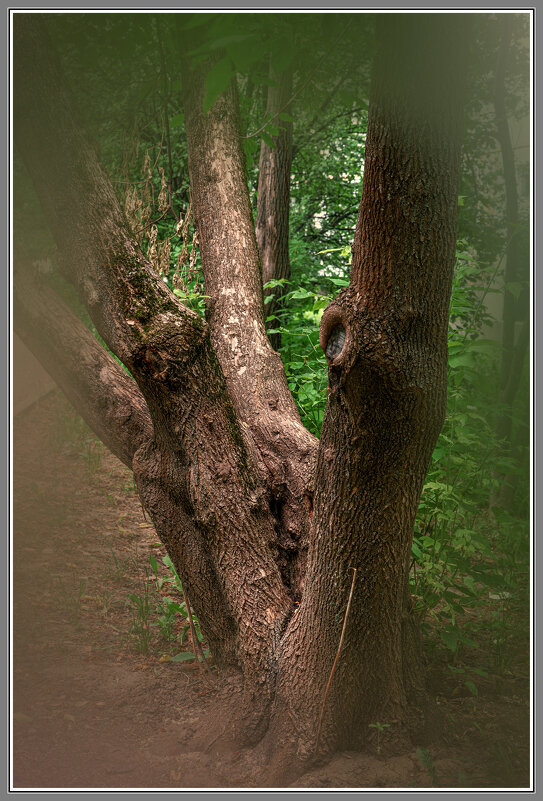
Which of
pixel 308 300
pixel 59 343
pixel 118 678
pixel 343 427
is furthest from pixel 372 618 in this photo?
pixel 308 300

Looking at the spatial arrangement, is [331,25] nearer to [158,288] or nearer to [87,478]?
[158,288]

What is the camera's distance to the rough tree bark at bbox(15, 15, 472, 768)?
1.76 meters

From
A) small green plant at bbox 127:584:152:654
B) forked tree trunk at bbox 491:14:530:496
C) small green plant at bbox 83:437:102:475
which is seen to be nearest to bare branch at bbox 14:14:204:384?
small green plant at bbox 127:584:152:654

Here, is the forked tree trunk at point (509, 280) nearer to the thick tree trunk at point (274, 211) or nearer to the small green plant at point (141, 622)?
the small green plant at point (141, 622)

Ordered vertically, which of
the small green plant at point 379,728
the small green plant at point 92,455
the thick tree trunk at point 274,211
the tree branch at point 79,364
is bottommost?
the small green plant at point 379,728

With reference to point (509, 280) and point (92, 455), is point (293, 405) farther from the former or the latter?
point (92, 455)

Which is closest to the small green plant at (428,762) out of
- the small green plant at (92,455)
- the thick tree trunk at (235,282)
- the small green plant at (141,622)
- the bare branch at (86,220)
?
the thick tree trunk at (235,282)

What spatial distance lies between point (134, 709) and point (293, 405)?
159 centimetres

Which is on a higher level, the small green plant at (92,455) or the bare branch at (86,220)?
the bare branch at (86,220)

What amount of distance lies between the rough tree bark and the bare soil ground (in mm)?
178

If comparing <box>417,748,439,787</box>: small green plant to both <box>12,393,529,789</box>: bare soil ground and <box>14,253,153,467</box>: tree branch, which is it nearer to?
<box>12,393,529,789</box>: bare soil ground

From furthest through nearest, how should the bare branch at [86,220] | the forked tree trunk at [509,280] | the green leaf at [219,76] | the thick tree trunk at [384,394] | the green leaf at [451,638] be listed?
the forked tree trunk at [509,280] < the green leaf at [451,638] < the bare branch at [86,220] < the thick tree trunk at [384,394] < the green leaf at [219,76]

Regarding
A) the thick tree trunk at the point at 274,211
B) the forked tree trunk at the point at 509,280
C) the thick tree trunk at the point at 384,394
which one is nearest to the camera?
the thick tree trunk at the point at 384,394

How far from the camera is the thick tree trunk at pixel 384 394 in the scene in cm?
170
